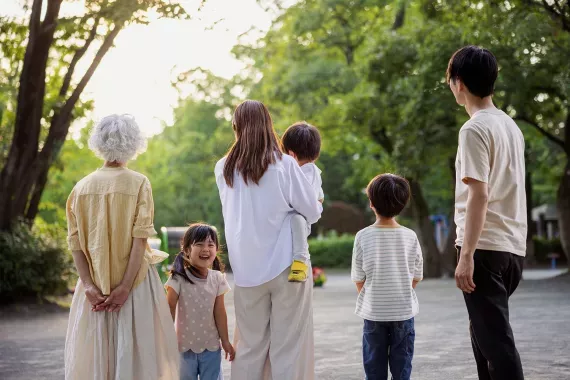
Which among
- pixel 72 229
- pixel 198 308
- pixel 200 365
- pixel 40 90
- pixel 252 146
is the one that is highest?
pixel 40 90

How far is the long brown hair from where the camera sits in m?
5.16

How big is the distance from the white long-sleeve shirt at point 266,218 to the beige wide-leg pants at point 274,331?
81mm

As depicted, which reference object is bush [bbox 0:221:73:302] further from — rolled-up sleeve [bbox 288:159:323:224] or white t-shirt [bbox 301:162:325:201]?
rolled-up sleeve [bbox 288:159:323:224]

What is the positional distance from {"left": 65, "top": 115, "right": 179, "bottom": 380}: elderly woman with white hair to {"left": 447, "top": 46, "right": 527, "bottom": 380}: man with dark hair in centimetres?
165

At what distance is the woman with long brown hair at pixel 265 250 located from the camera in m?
5.10

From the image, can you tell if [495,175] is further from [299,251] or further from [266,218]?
[266,218]

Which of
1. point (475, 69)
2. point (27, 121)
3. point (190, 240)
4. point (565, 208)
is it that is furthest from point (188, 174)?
point (475, 69)

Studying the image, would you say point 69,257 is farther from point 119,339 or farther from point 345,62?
point 345,62

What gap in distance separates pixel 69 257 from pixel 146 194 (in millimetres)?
13748

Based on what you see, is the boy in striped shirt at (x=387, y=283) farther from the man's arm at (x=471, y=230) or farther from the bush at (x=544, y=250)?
the bush at (x=544, y=250)

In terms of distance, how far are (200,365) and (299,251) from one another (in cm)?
95

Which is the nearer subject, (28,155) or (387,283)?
(387,283)

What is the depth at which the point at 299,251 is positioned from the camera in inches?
200

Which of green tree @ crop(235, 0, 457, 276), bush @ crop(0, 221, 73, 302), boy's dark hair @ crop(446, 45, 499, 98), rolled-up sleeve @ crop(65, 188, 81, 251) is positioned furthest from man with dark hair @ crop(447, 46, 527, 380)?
green tree @ crop(235, 0, 457, 276)
